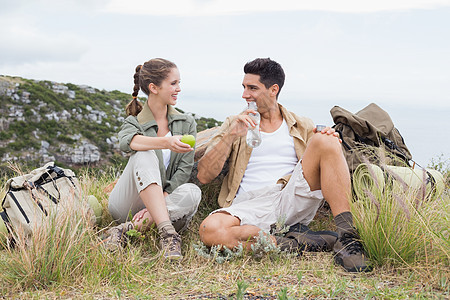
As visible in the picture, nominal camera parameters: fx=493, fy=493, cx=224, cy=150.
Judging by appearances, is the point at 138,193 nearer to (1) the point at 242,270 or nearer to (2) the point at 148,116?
(2) the point at 148,116

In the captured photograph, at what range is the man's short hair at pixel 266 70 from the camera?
16.3 ft

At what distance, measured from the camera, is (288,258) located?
3.95 m

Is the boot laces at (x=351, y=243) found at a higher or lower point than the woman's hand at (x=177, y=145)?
lower

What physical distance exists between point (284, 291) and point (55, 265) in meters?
1.64

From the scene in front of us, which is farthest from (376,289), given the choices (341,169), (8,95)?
(8,95)

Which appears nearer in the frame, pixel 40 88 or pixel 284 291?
pixel 284 291

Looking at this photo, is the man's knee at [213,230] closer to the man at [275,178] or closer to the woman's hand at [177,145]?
the man at [275,178]

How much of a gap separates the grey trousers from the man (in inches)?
11.3

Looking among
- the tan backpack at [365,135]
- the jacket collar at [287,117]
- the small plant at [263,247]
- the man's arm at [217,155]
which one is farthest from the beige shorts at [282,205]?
the tan backpack at [365,135]

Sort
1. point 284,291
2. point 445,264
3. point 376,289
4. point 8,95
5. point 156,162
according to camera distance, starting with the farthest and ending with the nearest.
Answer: point 8,95, point 156,162, point 445,264, point 376,289, point 284,291

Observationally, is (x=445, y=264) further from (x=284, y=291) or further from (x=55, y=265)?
(x=55, y=265)

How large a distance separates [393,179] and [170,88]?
214cm

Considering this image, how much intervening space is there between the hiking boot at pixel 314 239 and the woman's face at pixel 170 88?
1657 mm

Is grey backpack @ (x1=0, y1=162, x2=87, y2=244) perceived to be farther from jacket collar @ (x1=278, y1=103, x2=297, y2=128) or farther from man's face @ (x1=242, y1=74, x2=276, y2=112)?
jacket collar @ (x1=278, y1=103, x2=297, y2=128)
